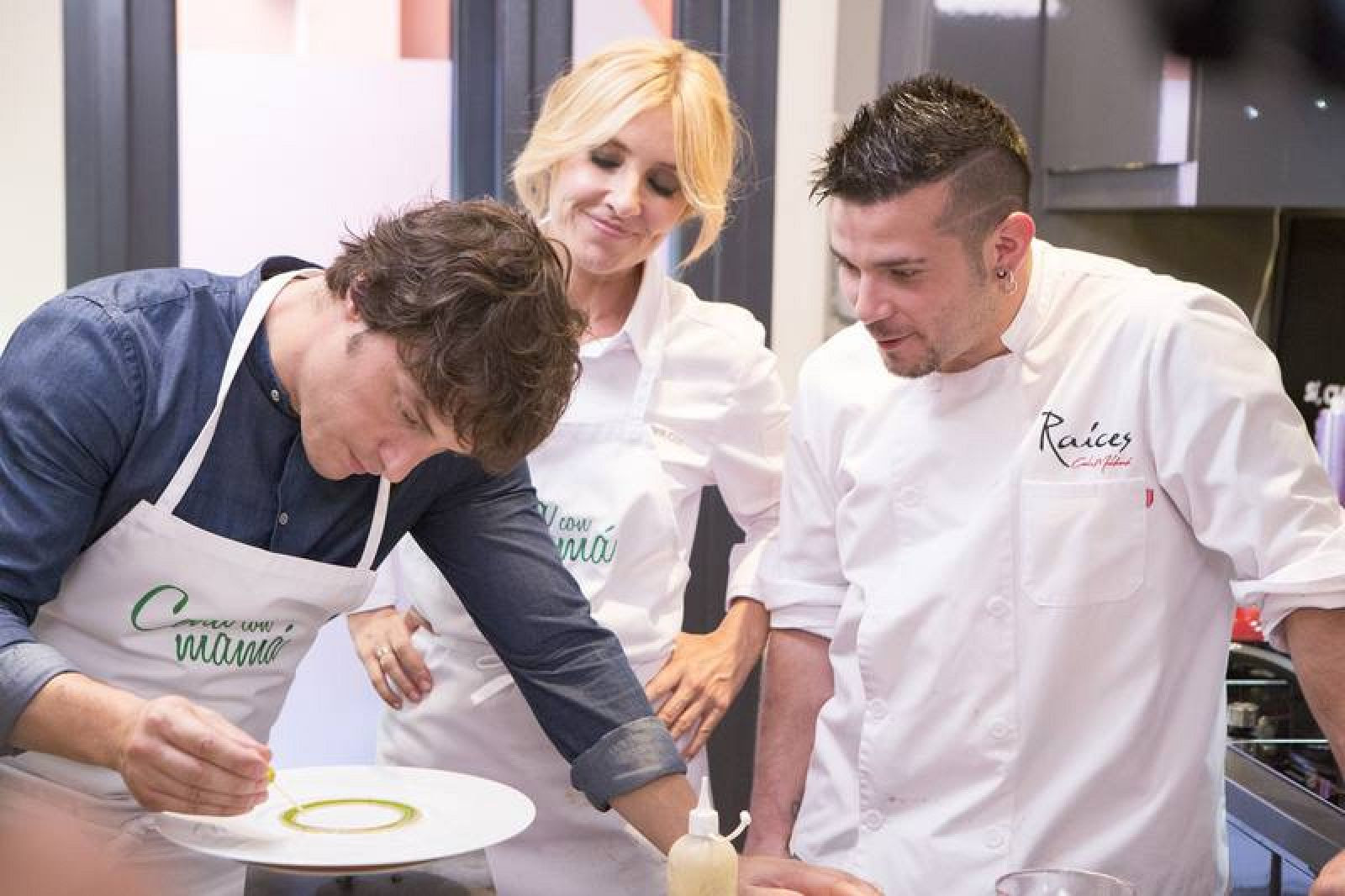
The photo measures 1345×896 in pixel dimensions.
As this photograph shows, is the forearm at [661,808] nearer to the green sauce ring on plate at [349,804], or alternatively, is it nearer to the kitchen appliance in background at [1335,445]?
the green sauce ring on plate at [349,804]

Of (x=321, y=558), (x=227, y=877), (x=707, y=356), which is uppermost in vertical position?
(x=707, y=356)

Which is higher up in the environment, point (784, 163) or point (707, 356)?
point (784, 163)

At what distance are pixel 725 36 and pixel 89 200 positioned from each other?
114 cm

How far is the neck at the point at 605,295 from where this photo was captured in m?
2.18

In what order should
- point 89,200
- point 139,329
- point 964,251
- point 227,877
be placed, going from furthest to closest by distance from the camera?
1. point 89,200
2. point 964,251
3. point 139,329
4. point 227,877

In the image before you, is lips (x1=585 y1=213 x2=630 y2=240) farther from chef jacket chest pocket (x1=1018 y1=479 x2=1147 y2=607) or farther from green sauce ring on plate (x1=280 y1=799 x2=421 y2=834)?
green sauce ring on plate (x1=280 y1=799 x2=421 y2=834)

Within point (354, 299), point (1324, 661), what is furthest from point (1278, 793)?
point (354, 299)

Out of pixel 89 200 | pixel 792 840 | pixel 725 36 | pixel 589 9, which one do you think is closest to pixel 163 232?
pixel 89 200

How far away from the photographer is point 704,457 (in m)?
2.20

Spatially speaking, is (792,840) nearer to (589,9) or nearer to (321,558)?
(321,558)

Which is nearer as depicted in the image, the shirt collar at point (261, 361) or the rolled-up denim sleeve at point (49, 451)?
the rolled-up denim sleeve at point (49, 451)

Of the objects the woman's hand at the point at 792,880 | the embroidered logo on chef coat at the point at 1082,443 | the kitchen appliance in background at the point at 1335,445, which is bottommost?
the woman's hand at the point at 792,880

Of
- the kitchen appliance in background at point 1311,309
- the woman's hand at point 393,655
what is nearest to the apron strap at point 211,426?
the woman's hand at point 393,655

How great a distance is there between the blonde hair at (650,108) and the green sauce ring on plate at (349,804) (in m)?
0.94
